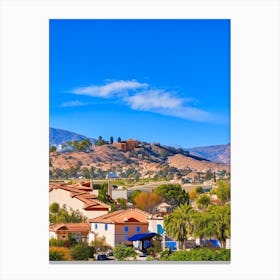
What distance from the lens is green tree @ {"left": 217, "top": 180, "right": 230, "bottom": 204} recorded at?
11.3 meters

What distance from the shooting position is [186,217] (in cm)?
1138

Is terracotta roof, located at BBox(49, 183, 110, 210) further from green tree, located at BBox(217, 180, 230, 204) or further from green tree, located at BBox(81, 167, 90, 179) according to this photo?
green tree, located at BBox(217, 180, 230, 204)

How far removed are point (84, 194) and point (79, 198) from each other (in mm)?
105

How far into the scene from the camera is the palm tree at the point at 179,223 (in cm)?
1137

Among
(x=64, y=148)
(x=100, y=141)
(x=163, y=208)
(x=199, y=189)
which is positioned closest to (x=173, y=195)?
(x=163, y=208)

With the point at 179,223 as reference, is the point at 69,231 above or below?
below

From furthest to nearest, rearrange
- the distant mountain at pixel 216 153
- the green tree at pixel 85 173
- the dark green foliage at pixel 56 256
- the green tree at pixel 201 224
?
the green tree at pixel 85 173
the green tree at pixel 201 224
the distant mountain at pixel 216 153
the dark green foliage at pixel 56 256

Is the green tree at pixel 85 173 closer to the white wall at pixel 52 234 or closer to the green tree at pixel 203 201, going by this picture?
the white wall at pixel 52 234

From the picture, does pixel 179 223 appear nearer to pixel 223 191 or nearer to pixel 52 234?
pixel 223 191

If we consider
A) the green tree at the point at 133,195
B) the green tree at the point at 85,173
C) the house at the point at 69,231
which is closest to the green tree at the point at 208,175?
the green tree at the point at 133,195

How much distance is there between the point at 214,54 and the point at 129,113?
4.75 ft
